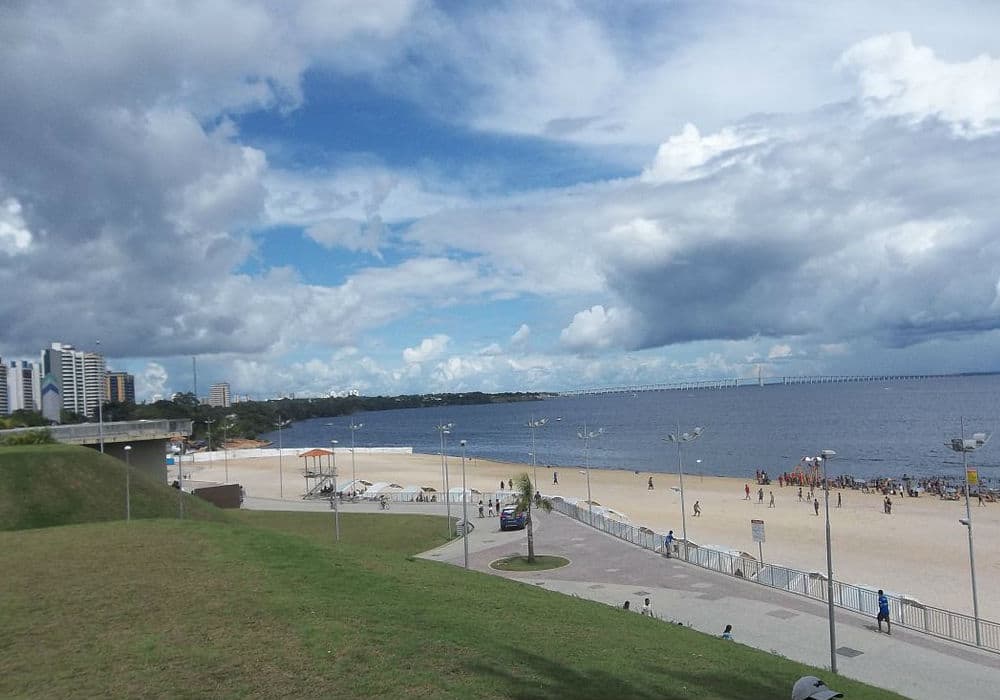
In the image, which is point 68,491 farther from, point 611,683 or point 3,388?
point 3,388

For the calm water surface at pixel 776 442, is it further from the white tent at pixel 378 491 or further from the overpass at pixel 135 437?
the overpass at pixel 135 437

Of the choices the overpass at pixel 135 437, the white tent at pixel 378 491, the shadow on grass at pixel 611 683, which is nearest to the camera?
the shadow on grass at pixel 611 683

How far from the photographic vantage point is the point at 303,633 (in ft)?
42.8

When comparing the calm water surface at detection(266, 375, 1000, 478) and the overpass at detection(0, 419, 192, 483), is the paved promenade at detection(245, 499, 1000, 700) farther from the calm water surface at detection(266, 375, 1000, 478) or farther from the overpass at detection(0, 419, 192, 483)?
the calm water surface at detection(266, 375, 1000, 478)

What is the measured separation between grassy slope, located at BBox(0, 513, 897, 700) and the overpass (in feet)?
73.4

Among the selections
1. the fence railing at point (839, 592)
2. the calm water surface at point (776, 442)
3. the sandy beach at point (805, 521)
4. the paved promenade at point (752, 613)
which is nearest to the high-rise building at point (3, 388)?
the calm water surface at point (776, 442)

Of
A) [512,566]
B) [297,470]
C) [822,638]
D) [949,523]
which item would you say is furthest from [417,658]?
[297,470]

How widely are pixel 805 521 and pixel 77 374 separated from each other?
182278mm

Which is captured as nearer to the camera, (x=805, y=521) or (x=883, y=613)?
(x=883, y=613)

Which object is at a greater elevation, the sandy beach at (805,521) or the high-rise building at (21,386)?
the high-rise building at (21,386)

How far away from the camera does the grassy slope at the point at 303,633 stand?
11266 millimetres

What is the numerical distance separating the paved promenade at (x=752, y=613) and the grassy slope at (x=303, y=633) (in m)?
3.07

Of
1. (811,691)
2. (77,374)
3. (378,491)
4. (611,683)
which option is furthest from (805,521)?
(77,374)

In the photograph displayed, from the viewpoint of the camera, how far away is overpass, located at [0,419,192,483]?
41.2m
